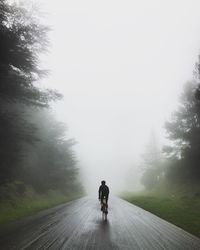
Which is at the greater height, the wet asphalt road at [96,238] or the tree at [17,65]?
the tree at [17,65]

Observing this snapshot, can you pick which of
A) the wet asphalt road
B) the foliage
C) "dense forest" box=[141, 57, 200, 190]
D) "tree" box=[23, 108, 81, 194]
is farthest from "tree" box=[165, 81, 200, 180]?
the wet asphalt road

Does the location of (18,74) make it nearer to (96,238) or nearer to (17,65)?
(17,65)

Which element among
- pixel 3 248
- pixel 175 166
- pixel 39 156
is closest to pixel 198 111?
pixel 175 166

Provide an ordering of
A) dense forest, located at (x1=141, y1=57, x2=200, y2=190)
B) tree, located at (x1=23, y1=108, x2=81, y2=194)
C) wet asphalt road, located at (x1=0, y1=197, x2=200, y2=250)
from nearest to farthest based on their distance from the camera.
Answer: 1. wet asphalt road, located at (x1=0, y1=197, x2=200, y2=250)
2. dense forest, located at (x1=141, y1=57, x2=200, y2=190)
3. tree, located at (x1=23, y1=108, x2=81, y2=194)

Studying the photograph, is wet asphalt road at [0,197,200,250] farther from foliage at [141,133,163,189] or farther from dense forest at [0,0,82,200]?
foliage at [141,133,163,189]

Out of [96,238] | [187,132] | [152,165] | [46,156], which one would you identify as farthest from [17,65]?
[152,165]

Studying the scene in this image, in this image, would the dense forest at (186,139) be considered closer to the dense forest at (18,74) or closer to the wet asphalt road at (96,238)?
the dense forest at (18,74)

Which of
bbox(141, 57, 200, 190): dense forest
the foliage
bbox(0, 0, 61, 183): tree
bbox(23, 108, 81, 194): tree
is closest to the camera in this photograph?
bbox(0, 0, 61, 183): tree

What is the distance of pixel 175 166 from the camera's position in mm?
42062

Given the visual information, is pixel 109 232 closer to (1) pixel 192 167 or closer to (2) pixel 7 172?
(2) pixel 7 172

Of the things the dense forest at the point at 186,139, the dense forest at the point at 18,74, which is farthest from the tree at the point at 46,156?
the dense forest at the point at 186,139

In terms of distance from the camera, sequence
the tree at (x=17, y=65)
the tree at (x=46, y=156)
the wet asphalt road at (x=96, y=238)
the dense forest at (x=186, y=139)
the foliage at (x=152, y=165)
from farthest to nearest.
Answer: the foliage at (x=152, y=165), the tree at (x=46, y=156), the dense forest at (x=186, y=139), the tree at (x=17, y=65), the wet asphalt road at (x=96, y=238)

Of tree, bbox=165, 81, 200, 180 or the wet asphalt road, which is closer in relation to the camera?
the wet asphalt road

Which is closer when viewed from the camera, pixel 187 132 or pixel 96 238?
pixel 96 238
